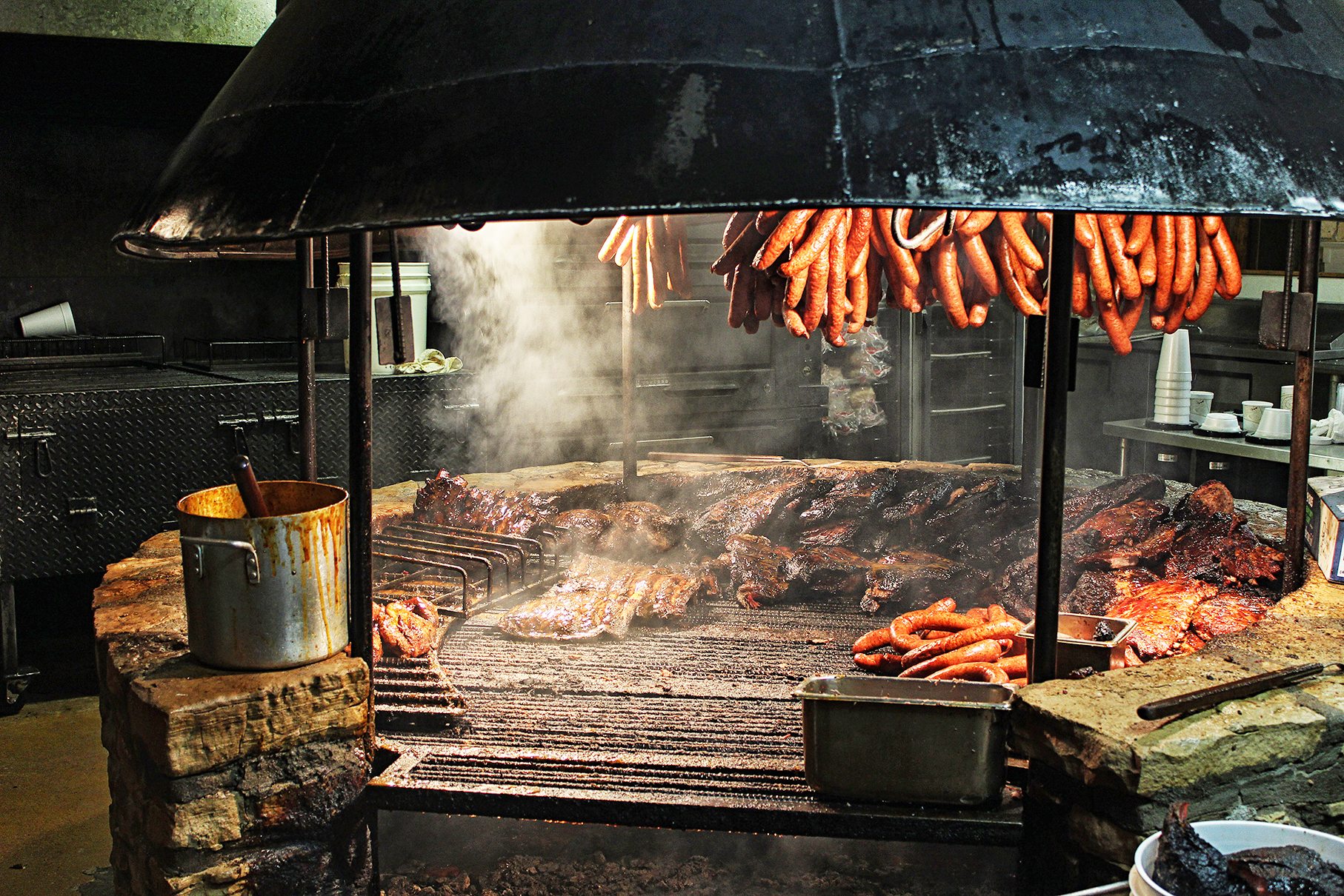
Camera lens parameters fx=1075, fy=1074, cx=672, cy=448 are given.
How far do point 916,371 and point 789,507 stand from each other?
4.20m

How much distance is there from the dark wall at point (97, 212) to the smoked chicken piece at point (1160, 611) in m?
5.71

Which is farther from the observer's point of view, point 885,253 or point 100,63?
point 100,63

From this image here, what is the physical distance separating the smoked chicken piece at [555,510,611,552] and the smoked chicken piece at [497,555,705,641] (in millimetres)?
312

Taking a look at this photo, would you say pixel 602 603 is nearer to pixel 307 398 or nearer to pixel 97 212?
pixel 307 398

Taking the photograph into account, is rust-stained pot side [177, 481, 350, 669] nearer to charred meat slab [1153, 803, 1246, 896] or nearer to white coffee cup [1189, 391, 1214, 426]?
charred meat slab [1153, 803, 1246, 896]

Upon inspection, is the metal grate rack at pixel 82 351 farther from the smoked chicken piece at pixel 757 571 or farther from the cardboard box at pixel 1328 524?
the cardboard box at pixel 1328 524

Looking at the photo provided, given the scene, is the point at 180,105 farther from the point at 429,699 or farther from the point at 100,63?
the point at 429,699

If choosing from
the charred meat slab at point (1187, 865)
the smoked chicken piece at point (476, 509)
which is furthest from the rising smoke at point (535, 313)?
the charred meat slab at point (1187, 865)

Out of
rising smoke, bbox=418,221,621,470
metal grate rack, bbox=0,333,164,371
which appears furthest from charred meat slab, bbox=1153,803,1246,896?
metal grate rack, bbox=0,333,164,371

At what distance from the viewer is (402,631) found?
355cm

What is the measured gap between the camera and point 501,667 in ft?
11.9

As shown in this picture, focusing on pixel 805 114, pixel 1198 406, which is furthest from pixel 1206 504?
pixel 1198 406

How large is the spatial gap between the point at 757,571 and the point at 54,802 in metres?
3.36

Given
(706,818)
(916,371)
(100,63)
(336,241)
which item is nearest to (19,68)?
(100,63)
